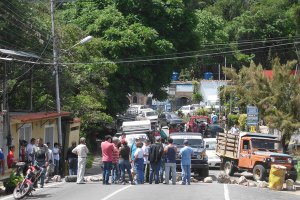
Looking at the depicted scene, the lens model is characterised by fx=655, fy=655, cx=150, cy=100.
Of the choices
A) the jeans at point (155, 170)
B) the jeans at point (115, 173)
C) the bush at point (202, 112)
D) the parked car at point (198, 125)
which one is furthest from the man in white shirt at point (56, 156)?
the bush at point (202, 112)

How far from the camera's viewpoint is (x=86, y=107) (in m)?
37.7

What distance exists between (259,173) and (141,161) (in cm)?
622

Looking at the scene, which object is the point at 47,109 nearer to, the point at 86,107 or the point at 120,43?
the point at 86,107

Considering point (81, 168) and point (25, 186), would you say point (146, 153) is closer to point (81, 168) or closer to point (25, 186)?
point (81, 168)

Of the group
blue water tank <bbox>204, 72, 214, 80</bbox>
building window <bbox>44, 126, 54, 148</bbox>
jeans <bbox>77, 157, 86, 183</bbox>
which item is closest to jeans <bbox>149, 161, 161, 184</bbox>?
jeans <bbox>77, 157, 86, 183</bbox>

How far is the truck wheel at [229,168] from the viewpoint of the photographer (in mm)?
29922

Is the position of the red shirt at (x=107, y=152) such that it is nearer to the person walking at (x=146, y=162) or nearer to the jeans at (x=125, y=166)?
the jeans at (x=125, y=166)

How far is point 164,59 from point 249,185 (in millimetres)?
21234

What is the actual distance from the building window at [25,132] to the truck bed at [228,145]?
9.02 m

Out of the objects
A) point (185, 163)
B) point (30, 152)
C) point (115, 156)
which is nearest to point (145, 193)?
point (115, 156)

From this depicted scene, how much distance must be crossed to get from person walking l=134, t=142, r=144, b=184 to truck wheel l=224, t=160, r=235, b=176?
22.9 ft

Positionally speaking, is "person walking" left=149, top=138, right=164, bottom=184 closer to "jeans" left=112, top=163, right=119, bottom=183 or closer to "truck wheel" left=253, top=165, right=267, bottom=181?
"jeans" left=112, top=163, right=119, bottom=183

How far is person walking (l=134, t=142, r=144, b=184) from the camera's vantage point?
77.8 feet

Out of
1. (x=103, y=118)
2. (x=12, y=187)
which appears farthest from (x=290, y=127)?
(x=12, y=187)
